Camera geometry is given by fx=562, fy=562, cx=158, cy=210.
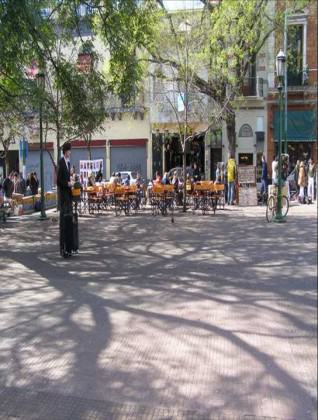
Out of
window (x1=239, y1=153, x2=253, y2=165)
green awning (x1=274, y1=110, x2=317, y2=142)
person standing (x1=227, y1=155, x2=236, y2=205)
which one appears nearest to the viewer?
person standing (x1=227, y1=155, x2=236, y2=205)

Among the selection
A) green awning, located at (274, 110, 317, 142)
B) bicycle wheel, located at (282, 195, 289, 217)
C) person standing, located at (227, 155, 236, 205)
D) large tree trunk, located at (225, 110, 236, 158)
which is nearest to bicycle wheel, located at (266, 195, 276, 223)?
bicycle wheel, located at (282, 195, 289, 217)

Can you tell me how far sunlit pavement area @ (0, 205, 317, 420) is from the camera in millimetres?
4199

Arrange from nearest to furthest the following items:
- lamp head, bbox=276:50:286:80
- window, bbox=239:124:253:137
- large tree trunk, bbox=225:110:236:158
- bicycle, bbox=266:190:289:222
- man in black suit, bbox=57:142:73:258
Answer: man in black suit, bbox=57:142:73:258
lamp head, bbox=276:50:286:80
bicycle, bbox=266:190:289:222
large tree trunk, bbox=225:110:236:158
window, bbox=239:124:253:137

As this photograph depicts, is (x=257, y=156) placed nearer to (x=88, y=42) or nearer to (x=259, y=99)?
(x=259, y=99)

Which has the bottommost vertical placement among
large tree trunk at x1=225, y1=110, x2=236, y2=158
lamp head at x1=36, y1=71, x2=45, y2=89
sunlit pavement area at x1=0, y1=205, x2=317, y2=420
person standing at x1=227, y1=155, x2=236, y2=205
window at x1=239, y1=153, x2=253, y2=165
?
sunlit pavement area at x1=0, y1=205, x2=317, y2=420

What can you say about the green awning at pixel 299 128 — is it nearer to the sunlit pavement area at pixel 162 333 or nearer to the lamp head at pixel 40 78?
the lamp head at pixel 40 78

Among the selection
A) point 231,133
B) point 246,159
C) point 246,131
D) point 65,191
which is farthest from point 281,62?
point 246,159

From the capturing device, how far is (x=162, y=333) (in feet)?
→ 19.2

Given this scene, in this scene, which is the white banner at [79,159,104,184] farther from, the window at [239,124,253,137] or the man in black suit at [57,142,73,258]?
the man in black suit at [57,142,73,258]

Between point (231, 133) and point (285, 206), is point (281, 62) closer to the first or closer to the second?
point (285, 206)

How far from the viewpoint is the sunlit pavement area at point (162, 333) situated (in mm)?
4199

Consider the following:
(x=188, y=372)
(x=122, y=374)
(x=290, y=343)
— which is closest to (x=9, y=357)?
(x=122, y=374)

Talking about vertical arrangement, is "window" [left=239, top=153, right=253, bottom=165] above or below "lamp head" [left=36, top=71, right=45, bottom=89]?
below

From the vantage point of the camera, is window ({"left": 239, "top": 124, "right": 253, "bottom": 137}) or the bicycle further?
window ({"left": 239, "top": 124, "right": 253, "bottom": 137})
